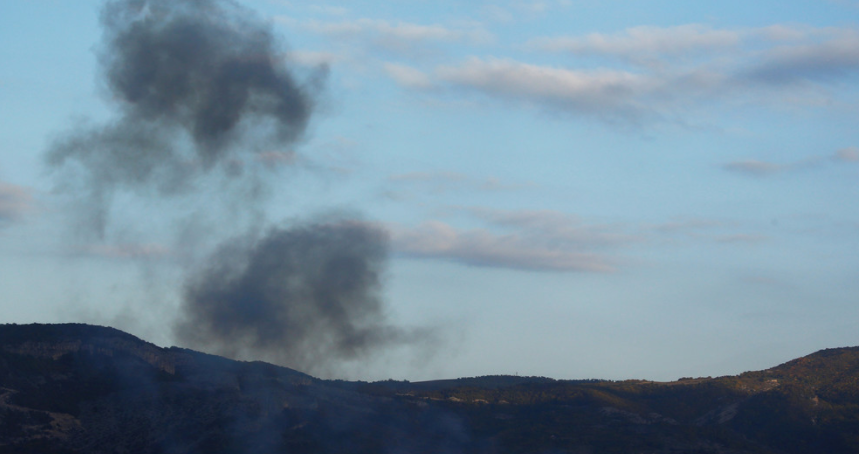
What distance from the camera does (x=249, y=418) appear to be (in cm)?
15550

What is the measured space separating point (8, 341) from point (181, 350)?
32769mm

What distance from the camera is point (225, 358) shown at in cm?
18375

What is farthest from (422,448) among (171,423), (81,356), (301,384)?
(81,356)

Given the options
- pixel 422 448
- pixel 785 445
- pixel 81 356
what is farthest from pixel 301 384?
pixel 785 445

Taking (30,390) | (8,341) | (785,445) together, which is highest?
(8,341)

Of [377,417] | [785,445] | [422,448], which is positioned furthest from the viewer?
[785,445]

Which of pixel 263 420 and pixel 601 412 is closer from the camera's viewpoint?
pixel 263 420

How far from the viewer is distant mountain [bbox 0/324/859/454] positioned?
141 metres

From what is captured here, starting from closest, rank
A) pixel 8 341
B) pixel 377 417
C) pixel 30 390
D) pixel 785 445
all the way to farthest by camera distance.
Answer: pixel 30 390 < pixel 8 341 < pixel 377 417 < pixel 785 445

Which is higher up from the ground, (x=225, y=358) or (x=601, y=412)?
(x=225, y=358)

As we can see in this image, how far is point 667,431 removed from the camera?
601 feet

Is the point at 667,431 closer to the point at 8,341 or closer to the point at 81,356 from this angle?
the point at 81,356

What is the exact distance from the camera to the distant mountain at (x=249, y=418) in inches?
5551

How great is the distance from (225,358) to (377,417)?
1378 inches
